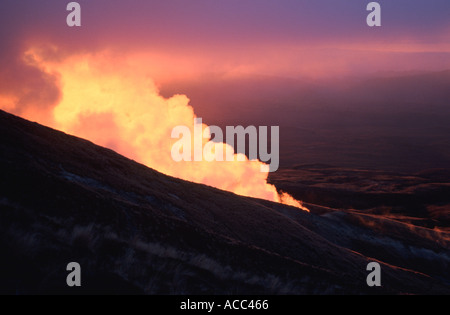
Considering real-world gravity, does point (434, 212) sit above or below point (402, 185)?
below

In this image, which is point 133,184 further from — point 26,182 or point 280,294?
point 280,294

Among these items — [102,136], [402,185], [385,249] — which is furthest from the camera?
[402,185]

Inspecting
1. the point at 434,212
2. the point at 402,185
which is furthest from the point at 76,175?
the point at 402,185

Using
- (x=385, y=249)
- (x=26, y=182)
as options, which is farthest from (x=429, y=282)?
(x=26, y=182)
